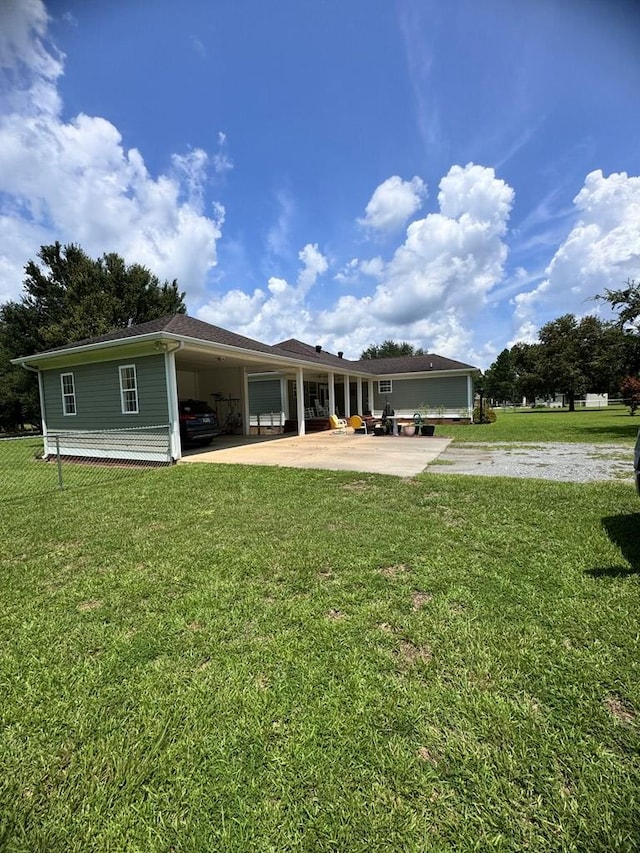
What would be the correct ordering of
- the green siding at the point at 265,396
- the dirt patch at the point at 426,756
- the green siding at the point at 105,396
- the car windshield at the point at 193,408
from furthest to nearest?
1. the green siding at the point at 265,396
2. the car windshield at the point at 193,408
3. the green siding at the point at 105,396
4. the dirt patch at the point at 426,756

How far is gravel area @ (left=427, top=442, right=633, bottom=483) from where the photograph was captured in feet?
23.9

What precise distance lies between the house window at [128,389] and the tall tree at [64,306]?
20657 mm

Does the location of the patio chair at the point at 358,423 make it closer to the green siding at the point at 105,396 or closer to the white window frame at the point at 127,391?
the green siding at the point at 105,396

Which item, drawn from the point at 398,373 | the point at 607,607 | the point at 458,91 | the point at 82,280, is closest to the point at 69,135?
the point at 458,91

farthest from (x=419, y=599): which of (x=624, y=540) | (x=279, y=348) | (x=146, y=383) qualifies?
(x=279, y=348)

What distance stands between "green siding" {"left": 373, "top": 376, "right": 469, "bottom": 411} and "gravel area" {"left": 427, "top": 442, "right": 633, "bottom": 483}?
39.8 feet

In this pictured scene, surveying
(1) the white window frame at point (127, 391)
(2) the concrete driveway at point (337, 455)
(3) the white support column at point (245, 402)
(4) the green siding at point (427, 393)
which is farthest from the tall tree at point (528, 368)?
(1) the white window frame at point (127, 391)

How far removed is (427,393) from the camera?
24781 mm

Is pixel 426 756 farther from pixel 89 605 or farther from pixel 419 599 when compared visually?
pixel 89 605

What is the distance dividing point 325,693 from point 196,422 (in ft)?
36.8

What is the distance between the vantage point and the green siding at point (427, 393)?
23812 millimetres

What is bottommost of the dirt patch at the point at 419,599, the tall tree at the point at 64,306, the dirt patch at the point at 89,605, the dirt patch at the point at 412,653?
the dirt patch at the point at 412,653

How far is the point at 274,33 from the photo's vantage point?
27.4 feet

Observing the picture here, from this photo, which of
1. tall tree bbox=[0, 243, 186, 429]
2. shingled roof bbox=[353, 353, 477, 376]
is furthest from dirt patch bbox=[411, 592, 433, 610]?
tall tree bbox=[0, 243, 186, 429]
